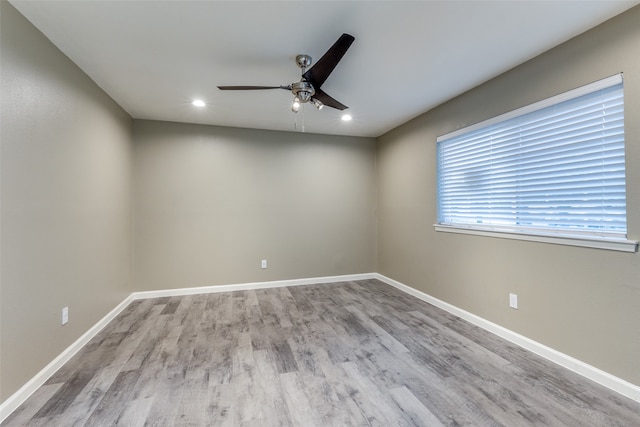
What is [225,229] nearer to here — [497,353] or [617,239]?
[497,353]

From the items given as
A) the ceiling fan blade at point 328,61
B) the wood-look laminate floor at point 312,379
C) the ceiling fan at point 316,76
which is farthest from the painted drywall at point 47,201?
the ceiling fan blade at point 328,61

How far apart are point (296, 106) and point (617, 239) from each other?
8.08ft

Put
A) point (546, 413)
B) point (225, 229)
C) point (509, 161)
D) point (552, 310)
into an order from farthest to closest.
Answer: point (225, 229) < point (509, 161) < point (552, 310) < point (546, 413)

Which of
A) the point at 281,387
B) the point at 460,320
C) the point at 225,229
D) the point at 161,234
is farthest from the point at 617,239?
the point at 161,234

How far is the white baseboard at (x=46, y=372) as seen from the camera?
160 cm

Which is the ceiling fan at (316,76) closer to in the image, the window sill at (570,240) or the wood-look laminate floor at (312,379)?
the window sill at (570,240)

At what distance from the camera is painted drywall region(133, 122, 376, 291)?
3799mm

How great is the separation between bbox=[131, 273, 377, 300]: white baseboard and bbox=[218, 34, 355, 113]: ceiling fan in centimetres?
284

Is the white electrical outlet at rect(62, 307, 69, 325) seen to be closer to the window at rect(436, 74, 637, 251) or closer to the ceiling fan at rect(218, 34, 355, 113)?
the ceiling fan at rect(218, 34, 355, 113)

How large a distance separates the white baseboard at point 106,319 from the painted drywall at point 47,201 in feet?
0.17

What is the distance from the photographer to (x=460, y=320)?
9.65 ft

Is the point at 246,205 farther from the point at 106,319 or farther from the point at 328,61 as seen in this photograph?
the point at 328,61

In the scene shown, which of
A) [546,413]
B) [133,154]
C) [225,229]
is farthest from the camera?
[225,229]

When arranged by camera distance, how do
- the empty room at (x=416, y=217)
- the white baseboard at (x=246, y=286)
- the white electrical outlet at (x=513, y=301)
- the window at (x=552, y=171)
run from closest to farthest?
the empty room at (x=416, y=217) → the window at (x=552, y=171) → the white electrical outlet at (x=513, y=301) → the white baseboard at (x=246, y=286)
